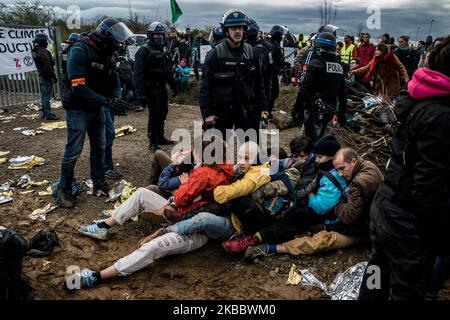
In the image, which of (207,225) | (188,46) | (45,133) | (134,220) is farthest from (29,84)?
(207,225)

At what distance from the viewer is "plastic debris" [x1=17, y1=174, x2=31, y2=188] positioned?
5.30 metres

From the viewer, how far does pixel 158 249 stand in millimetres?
3428

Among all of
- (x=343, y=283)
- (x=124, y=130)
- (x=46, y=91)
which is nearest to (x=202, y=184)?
(x=343, y=283)

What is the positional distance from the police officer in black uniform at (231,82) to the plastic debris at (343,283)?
213 centimetres

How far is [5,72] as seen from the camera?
31.6 feet

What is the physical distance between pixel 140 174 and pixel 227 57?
2305 mm

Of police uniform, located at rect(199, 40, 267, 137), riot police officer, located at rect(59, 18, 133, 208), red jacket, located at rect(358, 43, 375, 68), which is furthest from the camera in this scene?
red jacket, located at rect(358, 43, 375, 68)

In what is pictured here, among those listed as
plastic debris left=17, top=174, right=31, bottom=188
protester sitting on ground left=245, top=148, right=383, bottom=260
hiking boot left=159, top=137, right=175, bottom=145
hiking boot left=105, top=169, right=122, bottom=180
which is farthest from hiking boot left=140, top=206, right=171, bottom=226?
hiking boot left=159, top=137, right=175, bottom=145

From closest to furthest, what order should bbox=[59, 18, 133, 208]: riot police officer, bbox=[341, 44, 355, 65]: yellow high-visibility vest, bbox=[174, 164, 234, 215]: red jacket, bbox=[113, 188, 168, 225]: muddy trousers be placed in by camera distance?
bbox=[174, 164, 234, 215]: red jacket, bbox=[113, 188, 168, 225]: muddy trousers, bbox=[59, 18, 133, 208]: riot police officer, bbox=[341, 44, 355, 65]: yellow high-visibility vest

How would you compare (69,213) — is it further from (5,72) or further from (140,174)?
(5,72)

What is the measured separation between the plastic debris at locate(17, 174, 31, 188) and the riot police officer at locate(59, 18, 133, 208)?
96 centimetres

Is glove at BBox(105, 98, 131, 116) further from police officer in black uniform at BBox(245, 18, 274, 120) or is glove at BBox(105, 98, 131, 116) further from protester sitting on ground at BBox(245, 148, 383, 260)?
police officer in black uniform at BBox(245, 18, 274, 120)

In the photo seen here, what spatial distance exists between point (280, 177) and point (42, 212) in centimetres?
284

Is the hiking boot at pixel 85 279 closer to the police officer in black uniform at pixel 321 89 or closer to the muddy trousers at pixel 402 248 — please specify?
the muddy trousers at pixel 402 248
